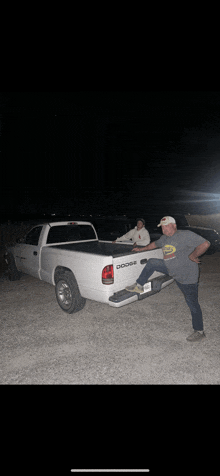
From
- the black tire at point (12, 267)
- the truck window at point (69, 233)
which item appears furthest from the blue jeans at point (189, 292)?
the black tire at point (12, 267)

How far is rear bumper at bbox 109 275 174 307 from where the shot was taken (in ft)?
13.0

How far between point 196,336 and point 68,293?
2436mm

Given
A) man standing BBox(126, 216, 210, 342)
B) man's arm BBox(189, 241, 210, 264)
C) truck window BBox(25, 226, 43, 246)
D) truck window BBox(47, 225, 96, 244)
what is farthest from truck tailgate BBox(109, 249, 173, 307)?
truck window BBox(25, 226, 43, 246)

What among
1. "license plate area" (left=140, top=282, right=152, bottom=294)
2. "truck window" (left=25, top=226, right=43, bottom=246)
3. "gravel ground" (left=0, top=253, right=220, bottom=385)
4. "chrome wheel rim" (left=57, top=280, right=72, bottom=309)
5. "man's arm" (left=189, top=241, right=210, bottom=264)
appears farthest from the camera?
"truck window" (left=25, top=226, right=43, bottom=246)

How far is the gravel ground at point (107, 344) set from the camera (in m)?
3.05

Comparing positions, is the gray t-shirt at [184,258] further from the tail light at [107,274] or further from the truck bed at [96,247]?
the truck bed at [96,247]

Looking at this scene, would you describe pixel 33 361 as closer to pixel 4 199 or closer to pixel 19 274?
pixel 19 274

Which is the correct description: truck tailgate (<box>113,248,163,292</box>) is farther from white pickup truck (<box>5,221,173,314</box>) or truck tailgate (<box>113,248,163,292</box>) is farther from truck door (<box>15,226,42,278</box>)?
truck door (<box>15,226,42,278</box>)

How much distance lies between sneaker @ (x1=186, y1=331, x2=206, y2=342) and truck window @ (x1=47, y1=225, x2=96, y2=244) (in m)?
3.56

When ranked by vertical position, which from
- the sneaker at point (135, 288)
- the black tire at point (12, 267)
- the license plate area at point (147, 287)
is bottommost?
the black tire at point (12, 267)

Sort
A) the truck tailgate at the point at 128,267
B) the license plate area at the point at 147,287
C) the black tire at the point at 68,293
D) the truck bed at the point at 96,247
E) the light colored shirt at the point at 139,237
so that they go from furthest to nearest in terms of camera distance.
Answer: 1. the light colored shirt at the point at 139,237
2. the truck bed at the point at 96,247
3. the black tire at the point at 68,293
4. the license plate area at the point at 147,287
5. the truck tailgate at the point at 128,267

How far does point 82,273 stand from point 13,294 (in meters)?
2.91

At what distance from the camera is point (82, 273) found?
14.5 feet

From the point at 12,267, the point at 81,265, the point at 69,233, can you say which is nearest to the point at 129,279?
the point at 81,265
